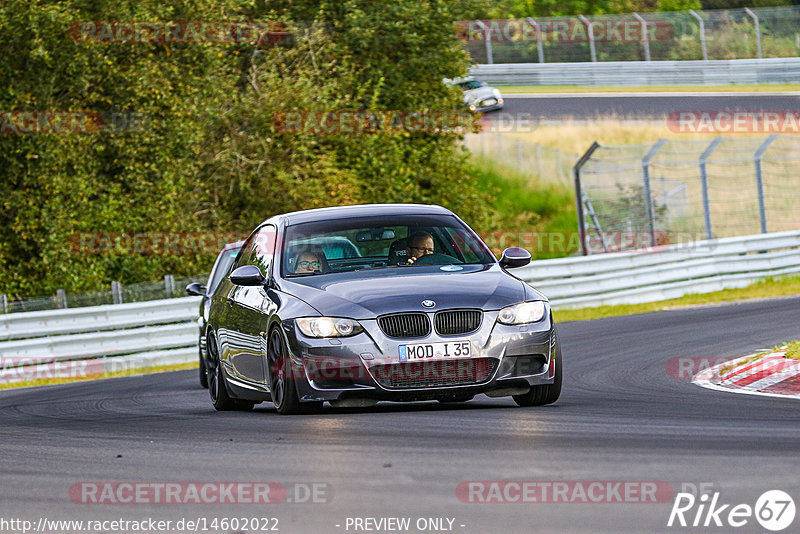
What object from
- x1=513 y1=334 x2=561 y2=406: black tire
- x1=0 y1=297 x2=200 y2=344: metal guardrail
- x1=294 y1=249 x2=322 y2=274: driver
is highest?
x1=294 y1=249 x2=322 y2=274: driver

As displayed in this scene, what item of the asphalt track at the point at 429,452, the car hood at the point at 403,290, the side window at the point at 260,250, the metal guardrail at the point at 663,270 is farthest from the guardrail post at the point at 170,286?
the car hood at the point at 403,290

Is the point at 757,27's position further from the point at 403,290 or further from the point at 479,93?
the point at 403,290

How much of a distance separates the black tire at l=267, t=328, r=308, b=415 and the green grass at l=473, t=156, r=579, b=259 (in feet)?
90.0

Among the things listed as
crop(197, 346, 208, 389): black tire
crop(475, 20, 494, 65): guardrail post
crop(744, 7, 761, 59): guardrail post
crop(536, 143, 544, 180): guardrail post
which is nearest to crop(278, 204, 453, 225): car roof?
crop(197, 346, 208, 389): black tire

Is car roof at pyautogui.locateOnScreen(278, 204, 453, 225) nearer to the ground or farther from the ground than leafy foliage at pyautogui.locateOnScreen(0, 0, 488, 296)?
farther from the ground

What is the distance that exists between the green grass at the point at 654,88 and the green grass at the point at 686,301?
22.7 meters

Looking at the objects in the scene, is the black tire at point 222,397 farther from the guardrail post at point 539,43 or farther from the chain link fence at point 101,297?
A: the guardrail post at point 539,43

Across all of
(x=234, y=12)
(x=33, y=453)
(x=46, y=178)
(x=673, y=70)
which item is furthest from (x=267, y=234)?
(x=673, y=70)

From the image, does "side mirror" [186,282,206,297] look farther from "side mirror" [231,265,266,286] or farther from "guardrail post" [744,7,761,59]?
"guardrail post" [744,7,761,59]

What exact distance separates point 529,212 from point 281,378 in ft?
105

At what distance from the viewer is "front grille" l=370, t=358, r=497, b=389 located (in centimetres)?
925

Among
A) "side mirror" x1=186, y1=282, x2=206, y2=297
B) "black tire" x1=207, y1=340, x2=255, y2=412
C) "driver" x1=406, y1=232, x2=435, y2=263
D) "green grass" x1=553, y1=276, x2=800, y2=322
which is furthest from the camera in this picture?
"green grass" x1=553, y1=276, x2=800, y2=322

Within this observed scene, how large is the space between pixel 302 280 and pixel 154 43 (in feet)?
62.0

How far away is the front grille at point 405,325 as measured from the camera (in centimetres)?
927
